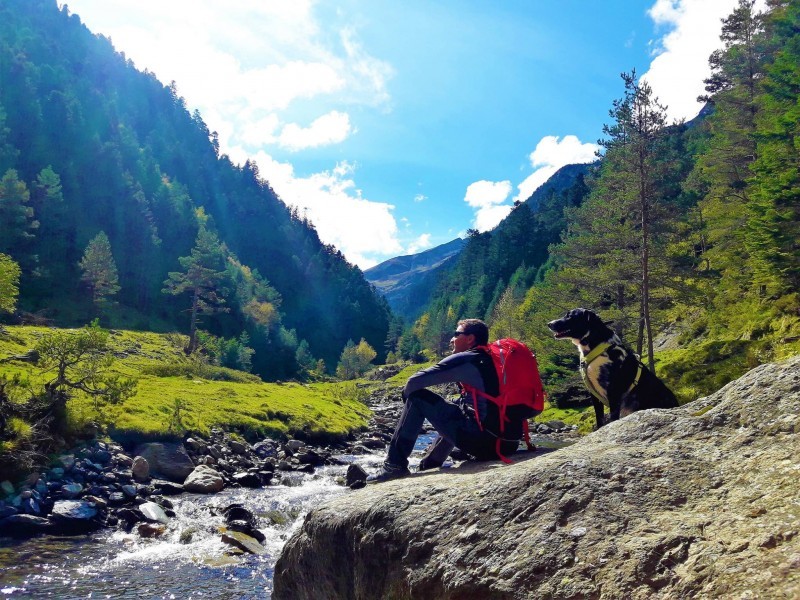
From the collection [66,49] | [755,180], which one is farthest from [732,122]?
[66,49]

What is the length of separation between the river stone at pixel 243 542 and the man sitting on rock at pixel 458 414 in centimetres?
1031

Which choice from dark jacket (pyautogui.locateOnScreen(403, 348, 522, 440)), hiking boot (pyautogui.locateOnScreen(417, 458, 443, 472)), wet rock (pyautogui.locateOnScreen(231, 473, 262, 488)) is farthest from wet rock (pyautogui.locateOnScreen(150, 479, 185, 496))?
dark jacket (pyautogui.locateOnScreen(403, 348, 522, 440))

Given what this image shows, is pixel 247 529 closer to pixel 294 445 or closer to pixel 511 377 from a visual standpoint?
pixel 511 377

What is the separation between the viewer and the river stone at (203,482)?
2114 cm

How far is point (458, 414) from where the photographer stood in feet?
22.7

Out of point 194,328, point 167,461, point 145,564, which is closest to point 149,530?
point 145,564

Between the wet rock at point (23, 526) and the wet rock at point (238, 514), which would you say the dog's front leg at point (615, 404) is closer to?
the wet rock at point (238, 514)

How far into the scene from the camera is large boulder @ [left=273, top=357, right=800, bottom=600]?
2969mm

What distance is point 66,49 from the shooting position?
168m

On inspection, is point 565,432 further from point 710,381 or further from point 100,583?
point 100,583

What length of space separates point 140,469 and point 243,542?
7994 millimetres

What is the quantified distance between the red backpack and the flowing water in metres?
6.51

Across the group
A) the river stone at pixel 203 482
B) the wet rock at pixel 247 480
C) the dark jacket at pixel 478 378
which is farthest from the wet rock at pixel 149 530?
the dark jacket at pixel 478 378

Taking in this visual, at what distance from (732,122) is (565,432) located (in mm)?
32584
